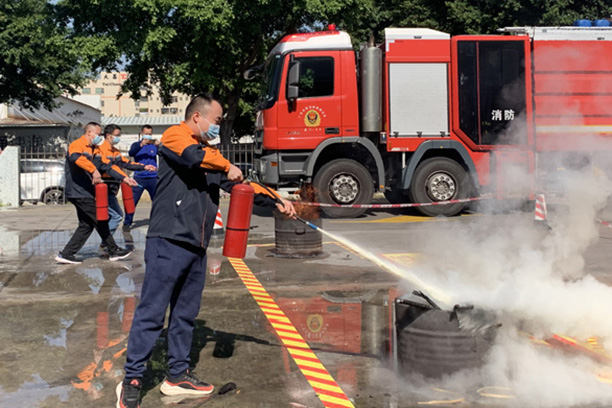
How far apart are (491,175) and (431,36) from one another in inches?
129

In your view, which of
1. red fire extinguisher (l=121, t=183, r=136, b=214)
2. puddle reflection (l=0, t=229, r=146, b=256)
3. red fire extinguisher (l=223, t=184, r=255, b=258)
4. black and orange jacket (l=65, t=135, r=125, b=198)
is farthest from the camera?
red fire extinguisher (l=121, t=183, r=136, b=214)

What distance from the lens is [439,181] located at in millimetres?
14664

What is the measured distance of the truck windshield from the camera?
14109 millimetres

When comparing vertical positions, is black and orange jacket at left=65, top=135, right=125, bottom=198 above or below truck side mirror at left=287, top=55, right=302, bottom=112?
below

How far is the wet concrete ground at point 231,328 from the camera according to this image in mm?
4418

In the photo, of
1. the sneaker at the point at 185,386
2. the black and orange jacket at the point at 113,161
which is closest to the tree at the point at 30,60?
the black and orange jacket at the point at 113,161

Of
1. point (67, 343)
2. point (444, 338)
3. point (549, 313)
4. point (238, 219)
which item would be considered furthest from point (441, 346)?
point (67, 343)

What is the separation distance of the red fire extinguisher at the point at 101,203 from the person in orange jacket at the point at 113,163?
69cm

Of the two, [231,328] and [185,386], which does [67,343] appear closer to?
[231,328]

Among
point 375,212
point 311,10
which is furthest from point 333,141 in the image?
point 311,10

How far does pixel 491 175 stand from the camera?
47.7 feet

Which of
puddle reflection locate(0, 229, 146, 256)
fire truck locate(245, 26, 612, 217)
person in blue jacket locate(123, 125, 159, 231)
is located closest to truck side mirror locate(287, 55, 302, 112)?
fire truck locate(245, 26, 612, 217)

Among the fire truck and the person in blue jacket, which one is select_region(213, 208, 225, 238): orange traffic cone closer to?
the person in blue jacket

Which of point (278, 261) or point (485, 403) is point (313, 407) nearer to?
point (485, 403)
